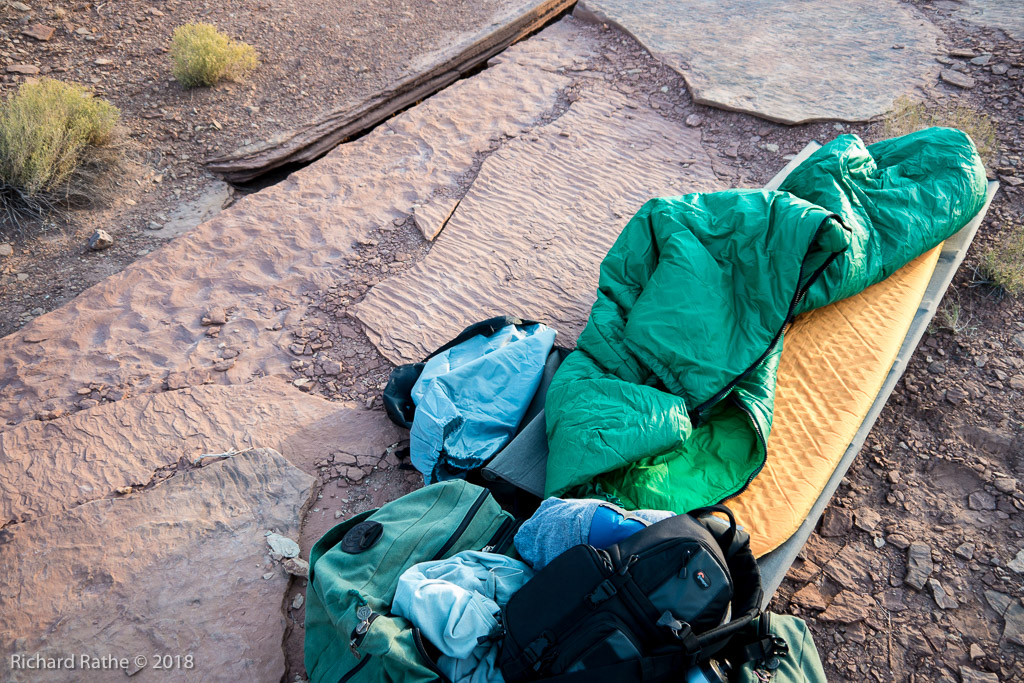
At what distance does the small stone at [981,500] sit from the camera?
8.70ft

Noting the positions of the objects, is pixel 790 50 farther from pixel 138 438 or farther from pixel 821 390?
pixel 138 438

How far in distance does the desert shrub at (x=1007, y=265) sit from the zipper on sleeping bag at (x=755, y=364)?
1622mm

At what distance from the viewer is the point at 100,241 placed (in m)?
4.06

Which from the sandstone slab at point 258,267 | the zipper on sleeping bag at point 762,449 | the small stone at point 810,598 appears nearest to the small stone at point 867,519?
the small stone at point 810,598

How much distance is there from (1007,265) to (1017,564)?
1745mm

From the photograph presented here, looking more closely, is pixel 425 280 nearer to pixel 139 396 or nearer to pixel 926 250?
pixel 139 396

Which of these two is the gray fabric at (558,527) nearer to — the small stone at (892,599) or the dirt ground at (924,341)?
the dirt ground at (924,341)

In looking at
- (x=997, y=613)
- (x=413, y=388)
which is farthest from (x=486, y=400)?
(x=997, y=613)

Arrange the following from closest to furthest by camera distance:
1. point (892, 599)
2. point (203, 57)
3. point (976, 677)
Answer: point (976, 677), point (892, 599), point (203, 57)

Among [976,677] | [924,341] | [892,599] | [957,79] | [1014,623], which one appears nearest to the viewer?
[976,677]

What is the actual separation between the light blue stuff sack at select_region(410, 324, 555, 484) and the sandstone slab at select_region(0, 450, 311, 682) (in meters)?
0.61

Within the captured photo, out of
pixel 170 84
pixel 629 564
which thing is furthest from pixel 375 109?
pixel 629 564

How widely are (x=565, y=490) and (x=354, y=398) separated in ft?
4.66

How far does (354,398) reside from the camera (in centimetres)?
320
